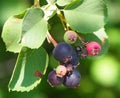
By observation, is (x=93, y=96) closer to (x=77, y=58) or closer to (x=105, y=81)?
(x=105, y=81)

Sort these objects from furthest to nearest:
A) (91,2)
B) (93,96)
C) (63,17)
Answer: (93,96) → (63,17) → (91,2)

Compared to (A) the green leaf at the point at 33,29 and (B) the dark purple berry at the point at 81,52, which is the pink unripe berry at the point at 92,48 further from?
(A) the green leaf at the point at 33,29

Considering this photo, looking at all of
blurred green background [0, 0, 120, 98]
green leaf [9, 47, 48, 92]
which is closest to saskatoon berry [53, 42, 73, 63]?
green leaf [9, 47, 48, 92]

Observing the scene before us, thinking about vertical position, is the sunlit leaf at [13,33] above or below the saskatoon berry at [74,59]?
above

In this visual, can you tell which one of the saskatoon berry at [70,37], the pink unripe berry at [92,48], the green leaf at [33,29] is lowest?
the pink unripe berry at [92,48]

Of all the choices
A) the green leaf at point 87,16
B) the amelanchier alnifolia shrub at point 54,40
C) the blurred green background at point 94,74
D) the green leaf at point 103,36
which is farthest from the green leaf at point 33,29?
the blurred green background at point 94,74

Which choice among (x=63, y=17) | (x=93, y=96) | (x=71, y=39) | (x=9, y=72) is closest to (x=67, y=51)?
(x=71, y=39)
